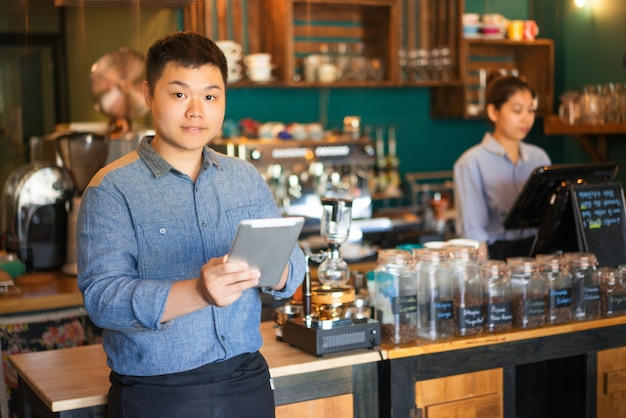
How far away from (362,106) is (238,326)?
4.52 m

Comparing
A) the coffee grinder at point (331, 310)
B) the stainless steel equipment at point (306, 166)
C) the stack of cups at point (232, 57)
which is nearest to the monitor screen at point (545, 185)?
the coffee grinder at point (331, 310)

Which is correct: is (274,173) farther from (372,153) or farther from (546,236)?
(546,236)

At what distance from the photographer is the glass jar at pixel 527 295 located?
274 centimetres

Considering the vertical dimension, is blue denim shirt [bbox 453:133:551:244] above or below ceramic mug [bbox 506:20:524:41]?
below

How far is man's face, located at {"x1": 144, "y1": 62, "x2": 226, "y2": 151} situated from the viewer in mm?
1930

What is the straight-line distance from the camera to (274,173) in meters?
5.69

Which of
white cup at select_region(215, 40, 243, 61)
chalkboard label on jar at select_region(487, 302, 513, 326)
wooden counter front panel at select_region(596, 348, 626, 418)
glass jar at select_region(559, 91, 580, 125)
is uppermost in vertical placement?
white cup at select_region(215, 40, 243, 61)

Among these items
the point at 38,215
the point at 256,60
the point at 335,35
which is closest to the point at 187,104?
the point at 38,215

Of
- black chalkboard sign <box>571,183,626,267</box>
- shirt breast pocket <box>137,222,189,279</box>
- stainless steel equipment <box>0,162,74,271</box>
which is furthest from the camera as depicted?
stainless steel equipment <box>0,162,74,271</box>

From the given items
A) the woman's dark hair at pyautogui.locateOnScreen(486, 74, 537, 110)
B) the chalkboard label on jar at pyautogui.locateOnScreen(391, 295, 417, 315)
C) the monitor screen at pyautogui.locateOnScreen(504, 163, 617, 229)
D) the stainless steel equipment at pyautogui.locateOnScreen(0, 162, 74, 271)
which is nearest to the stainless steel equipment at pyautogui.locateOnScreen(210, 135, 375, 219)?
the stainless steel equipment at pyautogui.locateOnScreen(0, 162, 74, 271)

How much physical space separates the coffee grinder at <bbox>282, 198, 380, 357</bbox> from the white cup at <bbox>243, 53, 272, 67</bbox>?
3137 millimetres

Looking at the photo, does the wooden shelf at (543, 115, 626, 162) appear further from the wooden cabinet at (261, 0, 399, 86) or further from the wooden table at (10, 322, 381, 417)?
the wooden table at (10, 322, 381, 417)

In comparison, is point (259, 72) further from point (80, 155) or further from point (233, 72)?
point (80, 155)

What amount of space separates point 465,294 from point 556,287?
36 cm
